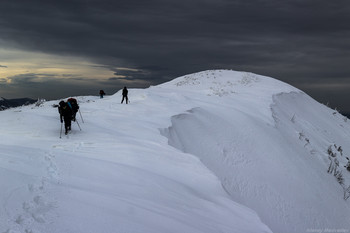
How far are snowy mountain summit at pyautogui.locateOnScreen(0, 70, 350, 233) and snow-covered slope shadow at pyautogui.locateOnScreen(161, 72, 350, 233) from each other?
0.13ft

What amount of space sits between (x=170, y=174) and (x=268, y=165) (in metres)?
5.08

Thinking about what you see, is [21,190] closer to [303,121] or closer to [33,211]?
[33,211]

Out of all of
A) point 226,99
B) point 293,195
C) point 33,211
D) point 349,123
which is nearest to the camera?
point 33,211

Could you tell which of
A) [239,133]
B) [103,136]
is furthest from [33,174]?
[239,133]

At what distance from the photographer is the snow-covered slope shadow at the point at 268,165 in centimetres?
833

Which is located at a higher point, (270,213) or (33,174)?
(33,174)

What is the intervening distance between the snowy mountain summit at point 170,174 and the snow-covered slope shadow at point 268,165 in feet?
0.13

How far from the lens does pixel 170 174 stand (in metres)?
6.14

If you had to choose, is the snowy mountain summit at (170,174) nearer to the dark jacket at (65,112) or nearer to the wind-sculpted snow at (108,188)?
the wind-sculpted snow at (108,188)

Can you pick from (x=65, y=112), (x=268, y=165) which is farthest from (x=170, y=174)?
(x=268, y=165)

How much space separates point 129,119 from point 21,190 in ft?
23.2

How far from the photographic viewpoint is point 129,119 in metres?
11.1

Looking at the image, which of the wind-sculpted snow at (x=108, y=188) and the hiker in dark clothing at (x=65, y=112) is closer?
the wind-sculpted snow at (x=108, y=188)

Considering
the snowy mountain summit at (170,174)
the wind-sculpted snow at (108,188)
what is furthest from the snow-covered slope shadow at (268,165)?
the wind-sculpted snow at (108,188)
